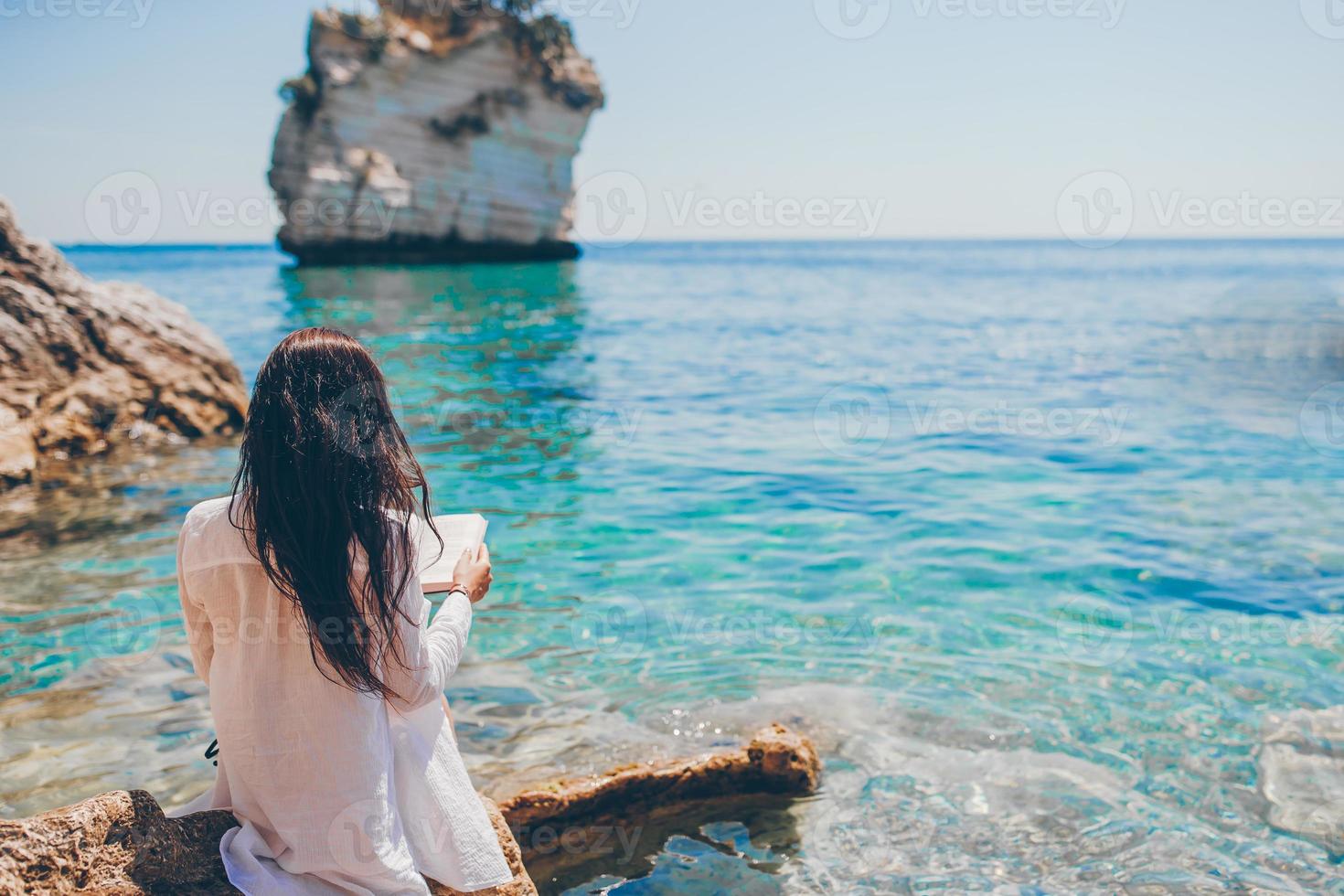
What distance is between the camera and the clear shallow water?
4148mm

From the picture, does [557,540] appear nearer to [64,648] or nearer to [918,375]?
[64,648]

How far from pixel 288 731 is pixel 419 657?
372 mm

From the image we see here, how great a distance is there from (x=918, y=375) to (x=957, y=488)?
7891 mm

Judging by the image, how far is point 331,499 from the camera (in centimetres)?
224

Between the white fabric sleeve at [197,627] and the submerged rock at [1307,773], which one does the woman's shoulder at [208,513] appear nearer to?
the white fabric sleeve at [197,627]

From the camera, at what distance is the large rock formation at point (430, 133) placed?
136ft

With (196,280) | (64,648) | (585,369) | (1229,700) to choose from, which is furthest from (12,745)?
(196,280)

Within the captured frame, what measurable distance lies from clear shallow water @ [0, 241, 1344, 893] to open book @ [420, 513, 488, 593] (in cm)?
153

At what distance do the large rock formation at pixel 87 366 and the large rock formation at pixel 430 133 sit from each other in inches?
1299

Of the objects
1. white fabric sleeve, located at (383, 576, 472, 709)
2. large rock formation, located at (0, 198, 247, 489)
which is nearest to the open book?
white fabric sleeve, located at (383, 576, 472, 709)

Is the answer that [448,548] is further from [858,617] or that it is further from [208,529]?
[858,617]

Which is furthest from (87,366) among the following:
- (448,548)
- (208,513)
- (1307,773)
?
(1307,773)

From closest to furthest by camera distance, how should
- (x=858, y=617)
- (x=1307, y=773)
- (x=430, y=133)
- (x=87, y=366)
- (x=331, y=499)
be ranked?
(x=331, y=499) < (x=1307, y=773) < (x=858, y=617) < (x=87, y=366) < (x=430, y=133)

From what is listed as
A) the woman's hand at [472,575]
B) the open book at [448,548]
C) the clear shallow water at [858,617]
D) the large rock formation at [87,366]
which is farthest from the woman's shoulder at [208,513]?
the large rock formation at [87,366]
